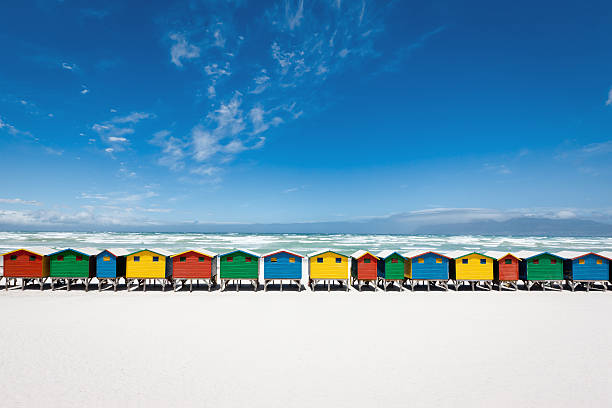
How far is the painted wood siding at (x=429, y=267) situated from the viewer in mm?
23344

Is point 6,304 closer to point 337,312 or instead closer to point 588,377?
point 337,312

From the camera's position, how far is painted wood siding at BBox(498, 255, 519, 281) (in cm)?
2370

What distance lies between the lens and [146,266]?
2256cm

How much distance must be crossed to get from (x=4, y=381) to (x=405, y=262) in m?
22.2

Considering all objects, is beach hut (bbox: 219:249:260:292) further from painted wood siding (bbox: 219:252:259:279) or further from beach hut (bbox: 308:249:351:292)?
beach hut (bbox: 308:249:351:292)

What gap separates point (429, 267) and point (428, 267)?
7 centimetres

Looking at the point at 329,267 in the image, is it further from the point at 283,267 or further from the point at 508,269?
the point at 508,269

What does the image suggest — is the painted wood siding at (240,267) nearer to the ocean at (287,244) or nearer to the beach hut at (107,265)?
the beach hut at (107,265)

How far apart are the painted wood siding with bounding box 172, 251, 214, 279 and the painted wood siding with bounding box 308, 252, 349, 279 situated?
24.2ft

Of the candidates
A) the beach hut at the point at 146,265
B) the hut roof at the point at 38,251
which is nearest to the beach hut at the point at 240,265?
the beach hut at the point at 146,265

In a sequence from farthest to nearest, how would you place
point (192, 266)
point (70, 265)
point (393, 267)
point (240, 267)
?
point (393, 267) < point (240, 267) < point (192, 266) < point (70, 265)

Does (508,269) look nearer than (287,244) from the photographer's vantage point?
Yes

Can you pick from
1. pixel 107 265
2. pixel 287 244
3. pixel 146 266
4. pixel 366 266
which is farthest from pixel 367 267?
pixel 287 244

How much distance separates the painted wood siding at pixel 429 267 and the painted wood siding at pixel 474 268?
1042 mm
